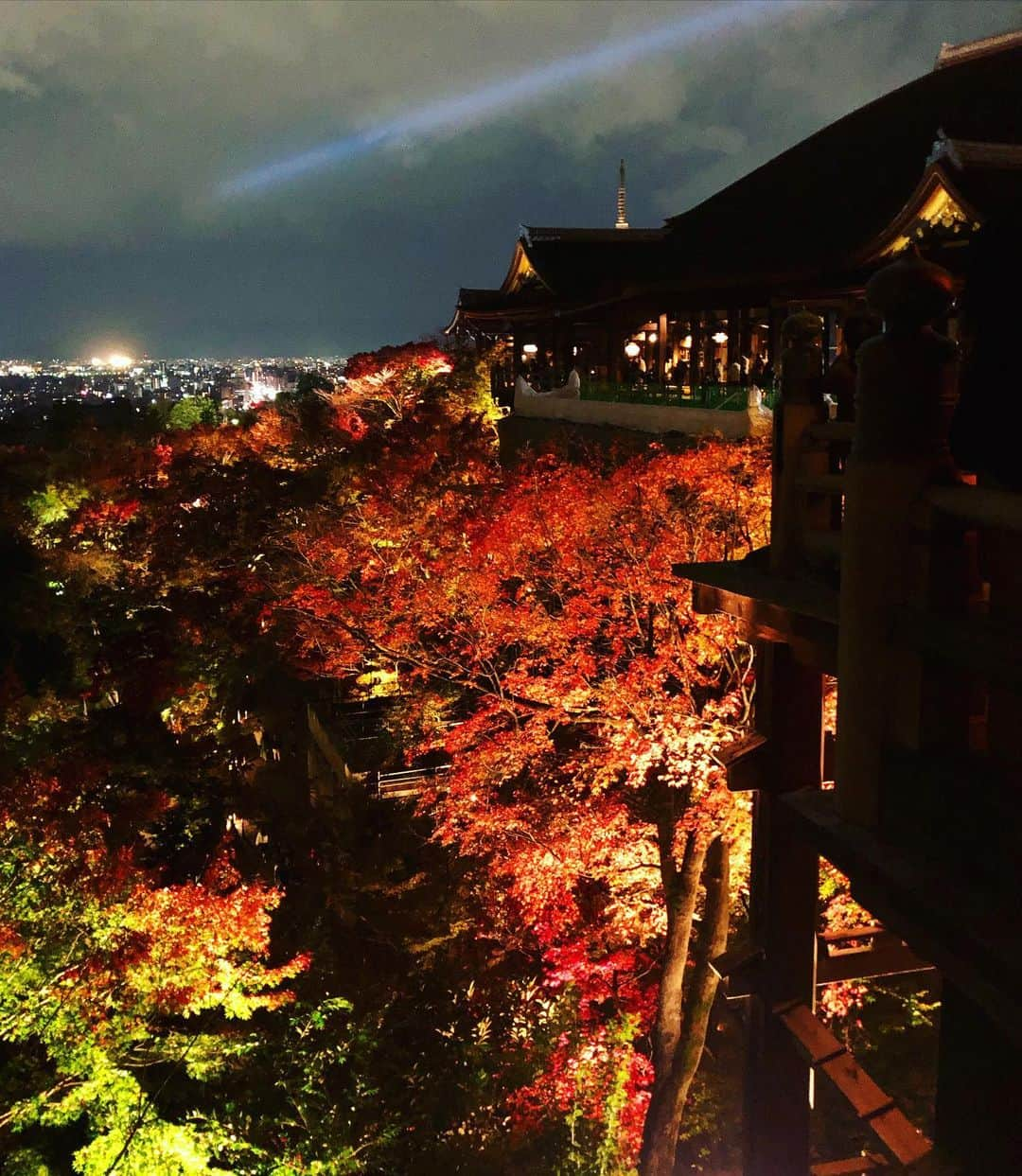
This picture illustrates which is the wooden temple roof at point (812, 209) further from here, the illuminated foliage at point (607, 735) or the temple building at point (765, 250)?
the illuminated foliage at point (607, 735)

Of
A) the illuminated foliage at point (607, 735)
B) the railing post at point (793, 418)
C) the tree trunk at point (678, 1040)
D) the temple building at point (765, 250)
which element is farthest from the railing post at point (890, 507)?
the temple building at point (765, 250)

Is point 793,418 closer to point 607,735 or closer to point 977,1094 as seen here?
point 977,1094

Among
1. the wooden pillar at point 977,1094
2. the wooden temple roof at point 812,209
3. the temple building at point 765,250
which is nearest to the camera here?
the wooden pillar at point 977,1094

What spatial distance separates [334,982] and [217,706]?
8.72 m

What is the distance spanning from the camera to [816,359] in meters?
4.07

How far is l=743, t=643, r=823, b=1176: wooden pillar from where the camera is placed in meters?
4.58

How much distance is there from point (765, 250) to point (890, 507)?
23175 millimetres

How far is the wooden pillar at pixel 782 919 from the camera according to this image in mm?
4582

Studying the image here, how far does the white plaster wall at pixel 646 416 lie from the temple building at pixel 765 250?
615mm

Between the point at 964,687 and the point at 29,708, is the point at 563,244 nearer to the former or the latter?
the point at 29,708

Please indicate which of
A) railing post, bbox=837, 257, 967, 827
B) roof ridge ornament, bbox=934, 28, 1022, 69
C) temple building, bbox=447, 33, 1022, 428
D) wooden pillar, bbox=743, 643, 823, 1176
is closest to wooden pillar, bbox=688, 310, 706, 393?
temple building, bbox=447, 33, 1022, 428

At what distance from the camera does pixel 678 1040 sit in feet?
35.8

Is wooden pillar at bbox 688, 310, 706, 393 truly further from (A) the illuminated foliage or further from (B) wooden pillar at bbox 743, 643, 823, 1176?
(B) wooden pillar at bbox 743, 643, 823, 1176

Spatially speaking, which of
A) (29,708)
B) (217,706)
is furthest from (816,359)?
(217,706)
